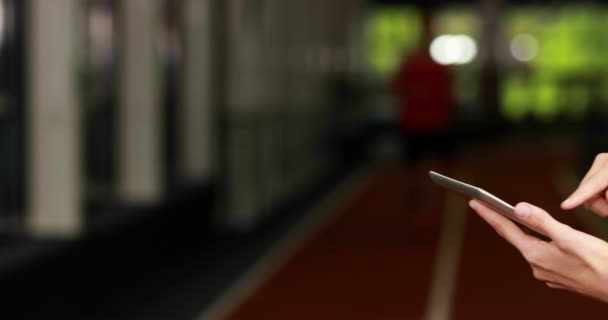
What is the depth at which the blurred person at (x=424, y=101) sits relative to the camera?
33.7 ft

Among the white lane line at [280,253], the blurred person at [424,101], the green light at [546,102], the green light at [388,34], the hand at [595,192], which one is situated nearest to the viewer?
the hand at [595,192]

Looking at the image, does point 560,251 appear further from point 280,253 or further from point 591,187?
point 280,253

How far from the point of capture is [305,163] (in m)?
15.7

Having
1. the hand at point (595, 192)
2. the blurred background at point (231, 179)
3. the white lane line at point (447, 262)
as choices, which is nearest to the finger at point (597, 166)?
the hand at point (595, 192)

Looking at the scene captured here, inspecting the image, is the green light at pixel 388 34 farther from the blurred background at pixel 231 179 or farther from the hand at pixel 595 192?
the hand at pixel 595 192

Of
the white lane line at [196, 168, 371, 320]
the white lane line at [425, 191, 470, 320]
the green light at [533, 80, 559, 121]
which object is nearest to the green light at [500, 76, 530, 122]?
the green light at [533, 80, 559, 121]

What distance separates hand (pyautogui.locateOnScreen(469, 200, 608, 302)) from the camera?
5.43 ft

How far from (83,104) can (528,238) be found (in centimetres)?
535

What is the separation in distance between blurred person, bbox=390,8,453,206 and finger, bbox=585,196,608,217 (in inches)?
319

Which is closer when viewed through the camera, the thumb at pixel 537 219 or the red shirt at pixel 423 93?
the thumb at pixel 537 219

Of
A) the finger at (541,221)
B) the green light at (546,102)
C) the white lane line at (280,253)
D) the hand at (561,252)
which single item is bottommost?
the green light at (546,102)

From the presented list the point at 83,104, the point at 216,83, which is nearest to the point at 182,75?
the point at 216,83

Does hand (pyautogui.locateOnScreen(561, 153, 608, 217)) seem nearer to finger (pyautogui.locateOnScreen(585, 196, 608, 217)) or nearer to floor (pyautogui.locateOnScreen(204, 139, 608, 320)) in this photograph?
finger (pyautogui.locateOnScreen(585, 196, 608, 217))

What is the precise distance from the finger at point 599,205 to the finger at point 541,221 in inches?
11.3
